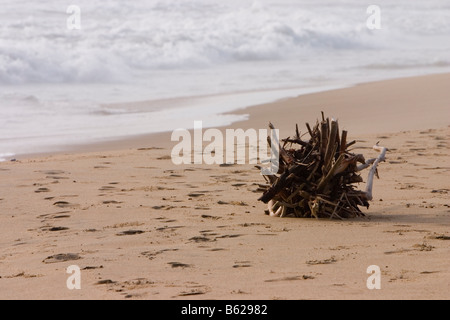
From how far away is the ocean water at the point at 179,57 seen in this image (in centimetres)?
1294

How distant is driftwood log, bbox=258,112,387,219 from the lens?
565cm

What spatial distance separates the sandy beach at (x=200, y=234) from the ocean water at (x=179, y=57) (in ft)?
9.32

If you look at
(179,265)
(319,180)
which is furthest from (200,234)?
(319,180)

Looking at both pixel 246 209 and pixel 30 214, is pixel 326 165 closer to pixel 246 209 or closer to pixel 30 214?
pixel 246 209

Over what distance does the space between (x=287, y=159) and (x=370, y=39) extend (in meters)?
24.4

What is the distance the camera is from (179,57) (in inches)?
892

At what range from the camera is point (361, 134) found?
10477 millimetres

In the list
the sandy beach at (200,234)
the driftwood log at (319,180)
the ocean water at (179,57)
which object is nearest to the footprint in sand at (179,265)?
the sandy beach at (200,234)

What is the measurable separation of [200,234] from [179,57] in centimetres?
1776
